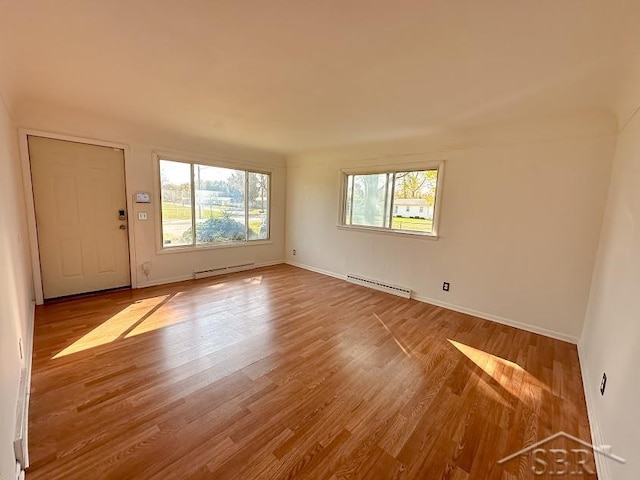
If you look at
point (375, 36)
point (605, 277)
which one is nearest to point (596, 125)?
point (605, 277)

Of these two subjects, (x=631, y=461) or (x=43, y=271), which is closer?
(x=631, y=461)

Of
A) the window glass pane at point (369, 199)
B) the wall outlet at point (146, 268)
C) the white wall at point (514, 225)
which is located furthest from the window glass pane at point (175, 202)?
the white wall at point (514, 225)

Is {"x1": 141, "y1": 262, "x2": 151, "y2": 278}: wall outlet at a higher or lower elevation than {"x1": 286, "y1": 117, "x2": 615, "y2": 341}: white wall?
lower

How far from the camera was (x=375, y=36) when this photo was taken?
1.59 meters

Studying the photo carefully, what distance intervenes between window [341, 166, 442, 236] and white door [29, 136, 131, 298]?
11.5 ft

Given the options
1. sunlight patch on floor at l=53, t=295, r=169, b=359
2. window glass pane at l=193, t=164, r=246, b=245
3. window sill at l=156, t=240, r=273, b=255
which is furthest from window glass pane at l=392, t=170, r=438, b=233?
sunlight patch on floor at l=53, t=295, r=169, b=359

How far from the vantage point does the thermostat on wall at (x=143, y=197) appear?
13.1 ft

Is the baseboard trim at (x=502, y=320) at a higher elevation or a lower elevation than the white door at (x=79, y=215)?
lower

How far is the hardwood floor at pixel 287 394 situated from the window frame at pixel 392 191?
1.29m

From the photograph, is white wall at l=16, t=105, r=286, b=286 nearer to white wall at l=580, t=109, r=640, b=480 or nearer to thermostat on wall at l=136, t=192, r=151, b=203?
thermostat on wall at l=136, t=192, r=151, b=203

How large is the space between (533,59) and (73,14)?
272 cm

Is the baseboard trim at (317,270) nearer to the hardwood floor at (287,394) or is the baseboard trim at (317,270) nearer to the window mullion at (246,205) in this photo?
the window mullion at (246,205)

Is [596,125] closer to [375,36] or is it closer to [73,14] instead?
[375,36]

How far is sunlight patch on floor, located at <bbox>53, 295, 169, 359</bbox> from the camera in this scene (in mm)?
2486
